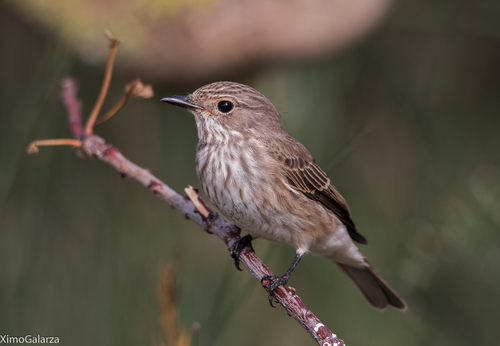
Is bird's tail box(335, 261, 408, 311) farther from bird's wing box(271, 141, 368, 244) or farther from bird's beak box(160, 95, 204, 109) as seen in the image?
bird's beak box(160, 95, 204, 109)

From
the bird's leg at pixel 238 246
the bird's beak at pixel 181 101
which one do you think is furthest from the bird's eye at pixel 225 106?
the bird's leg at pixel 238 246

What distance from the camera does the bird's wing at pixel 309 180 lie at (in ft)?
12.4

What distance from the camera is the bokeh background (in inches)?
171

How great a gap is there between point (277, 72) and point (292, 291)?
9.59ft

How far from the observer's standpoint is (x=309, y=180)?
154 inches

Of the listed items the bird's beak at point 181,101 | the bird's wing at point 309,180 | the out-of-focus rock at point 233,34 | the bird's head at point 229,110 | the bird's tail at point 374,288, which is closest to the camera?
the bird's beak at point 181,101

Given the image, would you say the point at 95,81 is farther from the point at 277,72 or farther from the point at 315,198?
the point at 315,198

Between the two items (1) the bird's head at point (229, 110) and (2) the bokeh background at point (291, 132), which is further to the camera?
(2) the bokeh background at point (291, 132)

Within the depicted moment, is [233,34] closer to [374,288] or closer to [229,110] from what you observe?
[229,110]

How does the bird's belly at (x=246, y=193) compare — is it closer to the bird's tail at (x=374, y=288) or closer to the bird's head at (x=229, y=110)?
the bird's head at (x=229, y=110)

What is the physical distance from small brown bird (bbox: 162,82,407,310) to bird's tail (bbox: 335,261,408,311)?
544 millimetres

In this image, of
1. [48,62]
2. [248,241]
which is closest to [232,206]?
[248,241]

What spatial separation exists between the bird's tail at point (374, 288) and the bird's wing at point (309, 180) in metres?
0.31

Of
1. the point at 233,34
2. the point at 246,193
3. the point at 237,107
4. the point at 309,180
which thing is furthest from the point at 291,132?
the point at 246,193
